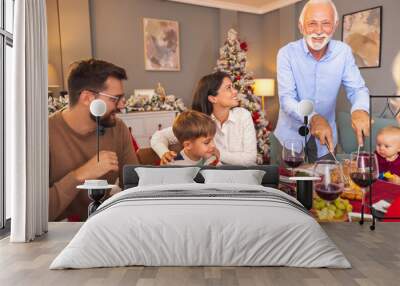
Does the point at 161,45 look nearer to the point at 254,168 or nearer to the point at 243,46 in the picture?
the point at 243,46

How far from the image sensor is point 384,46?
6.12m

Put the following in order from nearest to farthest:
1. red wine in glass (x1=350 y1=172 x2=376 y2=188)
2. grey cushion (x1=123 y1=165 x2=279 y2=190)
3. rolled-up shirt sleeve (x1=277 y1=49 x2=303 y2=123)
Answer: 1. red wine in glass (x1=350 y1=172 x2=376 y2=188)
2. grey cushion (x1=123 y1=165 x2=279 y2=190)
3. rolled-up shirt sleeve (x1=277 y1=49 x2=303 y2=123)

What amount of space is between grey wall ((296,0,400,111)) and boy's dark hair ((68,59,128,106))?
309 cm

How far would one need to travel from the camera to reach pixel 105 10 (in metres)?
6.47

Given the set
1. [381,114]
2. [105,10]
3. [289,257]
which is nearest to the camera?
[289,257]

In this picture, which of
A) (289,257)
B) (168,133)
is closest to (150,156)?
(168,133)

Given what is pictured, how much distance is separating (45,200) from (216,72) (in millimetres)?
2996

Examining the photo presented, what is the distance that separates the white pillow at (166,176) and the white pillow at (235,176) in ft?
0.65

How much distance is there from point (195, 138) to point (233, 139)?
532 millimetres

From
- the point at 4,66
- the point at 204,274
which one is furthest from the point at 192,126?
the point at 204,274

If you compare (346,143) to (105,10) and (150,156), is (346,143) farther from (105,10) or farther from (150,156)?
(105,10)

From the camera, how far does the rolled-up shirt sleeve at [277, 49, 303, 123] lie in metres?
6.45

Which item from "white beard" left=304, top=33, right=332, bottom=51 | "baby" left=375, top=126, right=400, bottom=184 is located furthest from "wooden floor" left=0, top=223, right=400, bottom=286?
"white beard" left=304, top=33, right=332, bottom=51

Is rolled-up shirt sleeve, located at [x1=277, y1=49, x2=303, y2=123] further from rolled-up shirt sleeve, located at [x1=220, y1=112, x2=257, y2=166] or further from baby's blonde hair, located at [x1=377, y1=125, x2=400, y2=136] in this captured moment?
baby's blonde hair, located at [x1=377, y1=125, x2=400, y2=136]
